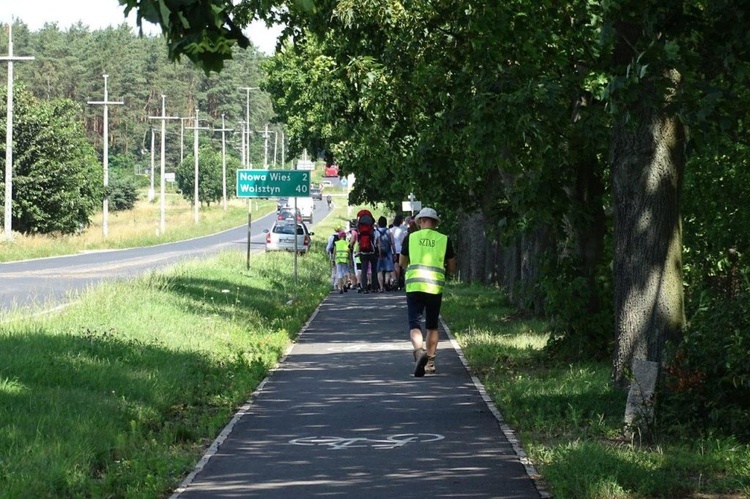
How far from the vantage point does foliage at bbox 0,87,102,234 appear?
234 feet

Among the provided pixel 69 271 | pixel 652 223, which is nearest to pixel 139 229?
pixel 69 271

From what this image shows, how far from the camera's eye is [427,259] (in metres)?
17.0

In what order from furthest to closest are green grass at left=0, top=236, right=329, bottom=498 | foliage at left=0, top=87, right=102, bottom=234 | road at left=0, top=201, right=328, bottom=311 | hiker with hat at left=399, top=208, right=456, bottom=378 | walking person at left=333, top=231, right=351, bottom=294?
foliage at left=0, top=87, right=102, bottom=234 → walking person at left=333, top=231, right=351, bottom=294 → road at left=0, top=201, right=328, bottom=311 → hiker with hat at left=399, top=208, right=456, bottom=378 → green grass at left=0, top=236, right=329, bottom=498

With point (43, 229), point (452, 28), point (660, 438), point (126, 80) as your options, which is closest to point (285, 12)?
point (452, 28)

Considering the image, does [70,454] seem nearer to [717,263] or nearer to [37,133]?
[717,263]

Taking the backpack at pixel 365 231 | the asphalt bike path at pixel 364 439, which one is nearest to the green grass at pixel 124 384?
the asphalt bike path at pixel 364 439

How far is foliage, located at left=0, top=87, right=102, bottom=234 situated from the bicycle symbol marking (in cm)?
6016

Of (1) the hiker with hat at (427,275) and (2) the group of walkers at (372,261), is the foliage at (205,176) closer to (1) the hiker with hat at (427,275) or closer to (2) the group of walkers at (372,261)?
(2) the group of walkers at (372,261)

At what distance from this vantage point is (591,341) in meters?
17.8

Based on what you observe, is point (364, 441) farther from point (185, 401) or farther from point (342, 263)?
point (342, 263)

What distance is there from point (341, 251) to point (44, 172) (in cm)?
3753

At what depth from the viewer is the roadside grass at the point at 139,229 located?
58500 mm

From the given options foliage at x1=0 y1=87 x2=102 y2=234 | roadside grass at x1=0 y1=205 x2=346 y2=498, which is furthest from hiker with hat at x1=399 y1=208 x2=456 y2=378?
foliage at x1=0 y1=87 x2=102 y2=234

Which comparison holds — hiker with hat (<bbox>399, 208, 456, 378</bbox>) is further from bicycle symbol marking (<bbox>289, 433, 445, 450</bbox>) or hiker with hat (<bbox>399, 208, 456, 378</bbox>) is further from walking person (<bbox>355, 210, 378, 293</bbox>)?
walking person (<bbox>355, 210, 378, 293</bbox>)
